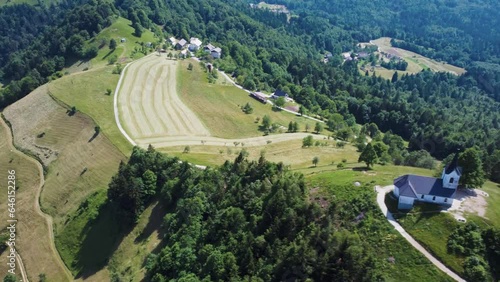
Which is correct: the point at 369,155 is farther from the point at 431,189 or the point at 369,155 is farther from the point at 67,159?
the point at 67,159

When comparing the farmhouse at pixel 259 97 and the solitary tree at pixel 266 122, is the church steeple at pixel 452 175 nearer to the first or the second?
the solitary tree at pixel 266 122

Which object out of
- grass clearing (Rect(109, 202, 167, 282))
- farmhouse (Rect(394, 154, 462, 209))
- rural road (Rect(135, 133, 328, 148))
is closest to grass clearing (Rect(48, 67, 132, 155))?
rural road (Rect(135, 133, 328, 148))

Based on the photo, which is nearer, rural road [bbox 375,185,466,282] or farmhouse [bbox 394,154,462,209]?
rural road [bbox 375,185,466,282]

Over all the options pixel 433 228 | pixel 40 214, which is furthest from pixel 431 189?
pixel 40 214

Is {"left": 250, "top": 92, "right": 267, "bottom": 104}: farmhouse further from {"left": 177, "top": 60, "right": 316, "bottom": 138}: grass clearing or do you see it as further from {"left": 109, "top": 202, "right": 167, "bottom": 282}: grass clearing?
{"left": 109, "top": 202, "right": 167, "bottom": 282}: grass clearing

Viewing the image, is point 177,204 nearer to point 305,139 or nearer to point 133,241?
point 133,241

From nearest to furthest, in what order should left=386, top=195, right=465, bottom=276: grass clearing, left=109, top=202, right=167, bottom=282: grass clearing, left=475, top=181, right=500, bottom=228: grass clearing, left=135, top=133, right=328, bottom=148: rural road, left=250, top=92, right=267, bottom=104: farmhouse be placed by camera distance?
left=386, top=195, right=465, bottom=276: grass clearing → left=475, top=181, right=500, bottom=228: grass clearing → left=109, top=202, right=167, bottom=282: grass clearing → left=135, top=133, right=328, bottom=148: rural road → left=250, top=92, right=267, bottom=104: farmhouse

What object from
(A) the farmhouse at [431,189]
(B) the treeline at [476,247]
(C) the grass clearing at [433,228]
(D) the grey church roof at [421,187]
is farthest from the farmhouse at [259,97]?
(B) the treeline at [476,247]
